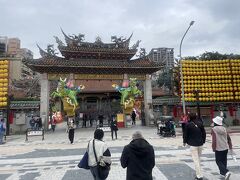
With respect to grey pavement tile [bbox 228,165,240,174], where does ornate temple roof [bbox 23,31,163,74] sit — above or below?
above

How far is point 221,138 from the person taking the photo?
7.46m

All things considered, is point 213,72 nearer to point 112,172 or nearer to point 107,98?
point 107,98

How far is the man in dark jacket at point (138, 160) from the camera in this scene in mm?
4461

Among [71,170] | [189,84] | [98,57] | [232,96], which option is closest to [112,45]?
[98,57]

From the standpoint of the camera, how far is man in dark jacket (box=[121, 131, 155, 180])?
4.46m

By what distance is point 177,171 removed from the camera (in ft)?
28.2

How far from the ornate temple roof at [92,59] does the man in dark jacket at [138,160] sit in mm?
25078

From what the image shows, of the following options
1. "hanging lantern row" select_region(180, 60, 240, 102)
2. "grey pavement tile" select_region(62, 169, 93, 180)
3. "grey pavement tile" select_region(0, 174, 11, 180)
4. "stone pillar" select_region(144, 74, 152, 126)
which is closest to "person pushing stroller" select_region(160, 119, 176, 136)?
"hanging lantern row" select_region(180, 60, 240, 102)

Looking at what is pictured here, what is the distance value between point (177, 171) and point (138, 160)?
4665 millimetres

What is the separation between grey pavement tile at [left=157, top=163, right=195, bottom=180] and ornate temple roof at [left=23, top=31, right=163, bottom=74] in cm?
2120

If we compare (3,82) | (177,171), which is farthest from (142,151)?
(3,82)

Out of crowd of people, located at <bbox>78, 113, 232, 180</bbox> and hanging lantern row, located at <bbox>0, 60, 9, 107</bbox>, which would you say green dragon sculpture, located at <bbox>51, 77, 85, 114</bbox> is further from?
crowd of people, located at <bbox>78, 113, 232, 180</bbox>

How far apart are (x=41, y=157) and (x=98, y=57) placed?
21423mm

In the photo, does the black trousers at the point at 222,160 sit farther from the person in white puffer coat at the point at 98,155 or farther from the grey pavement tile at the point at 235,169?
the person in white puffer coat at the point at 98,155
